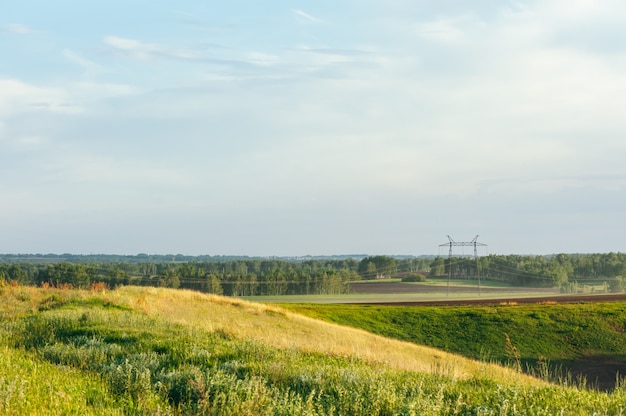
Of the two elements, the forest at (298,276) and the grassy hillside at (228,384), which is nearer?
the grassy hillside at (228,384)

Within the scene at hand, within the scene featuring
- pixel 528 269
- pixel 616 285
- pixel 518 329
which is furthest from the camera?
pixel 528 269

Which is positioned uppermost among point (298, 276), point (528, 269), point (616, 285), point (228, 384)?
point (228, 384)

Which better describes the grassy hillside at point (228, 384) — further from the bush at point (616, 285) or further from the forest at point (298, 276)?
the bush at point (616, 285)

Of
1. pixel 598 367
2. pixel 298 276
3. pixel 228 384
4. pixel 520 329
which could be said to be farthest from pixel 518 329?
pixel 298 276

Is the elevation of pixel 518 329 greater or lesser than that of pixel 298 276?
greater

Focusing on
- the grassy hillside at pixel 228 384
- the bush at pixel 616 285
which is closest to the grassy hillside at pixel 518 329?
the grassy hillside at pixel 228 384

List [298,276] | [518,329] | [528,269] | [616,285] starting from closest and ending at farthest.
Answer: [518,329], [616,285], [298,276], [528,269]

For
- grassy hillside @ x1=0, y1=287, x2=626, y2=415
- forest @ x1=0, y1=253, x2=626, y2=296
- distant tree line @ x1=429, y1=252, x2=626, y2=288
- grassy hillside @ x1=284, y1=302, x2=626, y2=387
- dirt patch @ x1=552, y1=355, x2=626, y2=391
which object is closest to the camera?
grassy hillside @ x1=0, y1=287, x2=626, y2=415

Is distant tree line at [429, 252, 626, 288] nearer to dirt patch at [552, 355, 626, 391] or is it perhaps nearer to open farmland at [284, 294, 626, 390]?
open farmland at [284, 294, 626, 390]

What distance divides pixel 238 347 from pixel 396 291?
116 meters

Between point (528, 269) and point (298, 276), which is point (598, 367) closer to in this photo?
point (298, 276)

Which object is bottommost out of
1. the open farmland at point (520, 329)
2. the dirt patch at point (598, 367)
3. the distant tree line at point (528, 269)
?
the dirt patch at point (598, 367)

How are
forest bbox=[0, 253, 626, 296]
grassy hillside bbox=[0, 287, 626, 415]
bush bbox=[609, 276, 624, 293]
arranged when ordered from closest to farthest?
grassy hillside bbox=[0, 287, 626, 415], forest bbox=[0, 253, 626, 296], bush bbox=[609, 276, 624, 293]

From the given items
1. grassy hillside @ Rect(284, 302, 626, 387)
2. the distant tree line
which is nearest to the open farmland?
grassy hillside @ Rect(284, 302, 626, 387)
